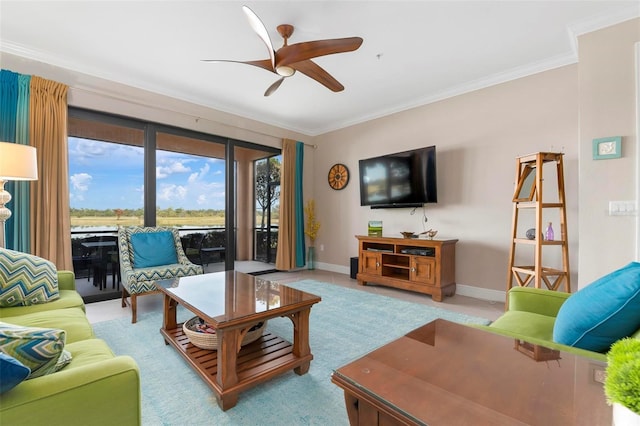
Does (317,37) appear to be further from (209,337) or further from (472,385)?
(472,385)

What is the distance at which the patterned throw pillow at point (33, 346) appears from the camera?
785 millimetres

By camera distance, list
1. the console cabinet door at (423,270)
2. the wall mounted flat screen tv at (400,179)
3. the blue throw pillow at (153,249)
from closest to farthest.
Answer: the blue throw pillow at (153,249) → the console cabinet door at (423,270) → the wall mounted flat screen tv at (400,179)

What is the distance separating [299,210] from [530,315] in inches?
162

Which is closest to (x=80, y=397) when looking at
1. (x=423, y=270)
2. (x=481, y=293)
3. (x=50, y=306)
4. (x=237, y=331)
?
(x=237, y=331)

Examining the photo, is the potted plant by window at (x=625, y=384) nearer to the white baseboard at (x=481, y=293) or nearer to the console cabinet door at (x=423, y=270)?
the console cabinet door at (x=423, y=270)

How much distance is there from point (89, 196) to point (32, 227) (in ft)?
2.23

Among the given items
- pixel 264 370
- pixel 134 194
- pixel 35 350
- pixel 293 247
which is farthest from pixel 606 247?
pixel 134 194

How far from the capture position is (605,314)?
3.39 ft

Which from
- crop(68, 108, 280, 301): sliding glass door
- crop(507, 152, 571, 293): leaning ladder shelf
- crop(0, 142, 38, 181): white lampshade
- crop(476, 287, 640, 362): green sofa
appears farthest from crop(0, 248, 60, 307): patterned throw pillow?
crop(507, 152, 571, 293): leaning ladder shelf

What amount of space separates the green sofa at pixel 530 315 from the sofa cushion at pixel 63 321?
6.37 feet

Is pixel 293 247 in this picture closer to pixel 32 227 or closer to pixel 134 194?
pixel 134 194

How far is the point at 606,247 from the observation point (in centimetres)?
228

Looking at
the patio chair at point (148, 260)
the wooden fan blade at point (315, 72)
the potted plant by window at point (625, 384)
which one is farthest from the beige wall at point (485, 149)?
the potted plant by window at point (625, 384)

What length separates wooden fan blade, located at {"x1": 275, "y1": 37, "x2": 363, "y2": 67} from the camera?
6.63 ft
